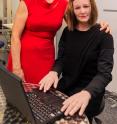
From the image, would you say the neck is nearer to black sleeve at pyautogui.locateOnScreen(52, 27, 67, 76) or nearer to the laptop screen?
black sleeve at pyautogui.locateOnScreen(52, 27, 67, 76)

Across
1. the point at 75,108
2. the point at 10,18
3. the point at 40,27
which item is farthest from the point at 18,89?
the point at 10,18

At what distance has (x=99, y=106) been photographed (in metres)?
1.58

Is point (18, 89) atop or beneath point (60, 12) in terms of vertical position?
beneath

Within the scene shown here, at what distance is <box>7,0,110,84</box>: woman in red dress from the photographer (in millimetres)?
1944

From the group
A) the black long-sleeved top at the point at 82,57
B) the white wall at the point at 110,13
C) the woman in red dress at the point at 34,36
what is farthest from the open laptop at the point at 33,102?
the white wall at the point at 110,13

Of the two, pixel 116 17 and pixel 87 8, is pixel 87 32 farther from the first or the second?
pixel 116 17

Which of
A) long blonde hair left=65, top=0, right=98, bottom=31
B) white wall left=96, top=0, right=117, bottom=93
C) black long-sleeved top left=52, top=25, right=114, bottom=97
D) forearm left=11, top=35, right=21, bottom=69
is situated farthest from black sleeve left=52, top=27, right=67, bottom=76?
white wall left=96, top=0, right=117, bottom=93

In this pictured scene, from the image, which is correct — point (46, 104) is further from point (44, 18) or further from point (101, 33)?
point (44, 18)

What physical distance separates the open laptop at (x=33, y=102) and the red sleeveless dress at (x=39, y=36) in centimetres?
85

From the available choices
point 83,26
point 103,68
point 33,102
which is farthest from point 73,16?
point 33,102

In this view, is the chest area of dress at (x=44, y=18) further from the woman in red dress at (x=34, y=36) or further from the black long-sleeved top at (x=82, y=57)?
the black long-sleeved top at (x=82, y=57)

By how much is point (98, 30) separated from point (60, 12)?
55 cm

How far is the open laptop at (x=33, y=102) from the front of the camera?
0.94 m

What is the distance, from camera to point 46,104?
1.09 meters
